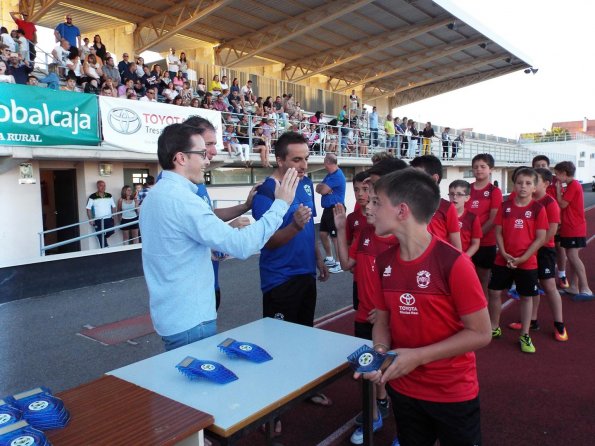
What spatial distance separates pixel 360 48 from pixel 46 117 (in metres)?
16.9

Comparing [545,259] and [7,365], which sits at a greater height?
[545,259]

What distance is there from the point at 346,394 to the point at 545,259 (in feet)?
9.36

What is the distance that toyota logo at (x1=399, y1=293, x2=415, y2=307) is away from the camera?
1.91 m

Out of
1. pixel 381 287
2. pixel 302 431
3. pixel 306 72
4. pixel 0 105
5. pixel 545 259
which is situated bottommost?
pixel 302 431

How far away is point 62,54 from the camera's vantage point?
10.5 metres

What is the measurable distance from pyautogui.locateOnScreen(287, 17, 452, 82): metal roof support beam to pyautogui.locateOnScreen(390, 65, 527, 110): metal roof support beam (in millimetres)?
9298

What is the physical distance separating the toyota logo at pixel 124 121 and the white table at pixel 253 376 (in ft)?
23.6

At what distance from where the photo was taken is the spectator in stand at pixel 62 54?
10.2 metres

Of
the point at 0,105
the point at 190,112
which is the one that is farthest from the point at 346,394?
the point at 190,112

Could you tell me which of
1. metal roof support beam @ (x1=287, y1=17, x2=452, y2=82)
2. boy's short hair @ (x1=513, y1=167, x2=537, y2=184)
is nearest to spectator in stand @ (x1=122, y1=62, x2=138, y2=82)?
boy's short hair @ (x1=513, y1=167, x2=537, y2=184)

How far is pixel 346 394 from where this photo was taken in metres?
3.86

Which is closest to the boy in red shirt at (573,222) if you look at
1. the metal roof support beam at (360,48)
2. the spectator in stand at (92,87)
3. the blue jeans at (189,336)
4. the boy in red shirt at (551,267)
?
the boy in red shirt at (551,267)

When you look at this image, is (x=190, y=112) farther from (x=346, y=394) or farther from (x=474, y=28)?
(x=474, y=28)

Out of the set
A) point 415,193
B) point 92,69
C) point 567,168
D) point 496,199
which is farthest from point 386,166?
point 92,69
